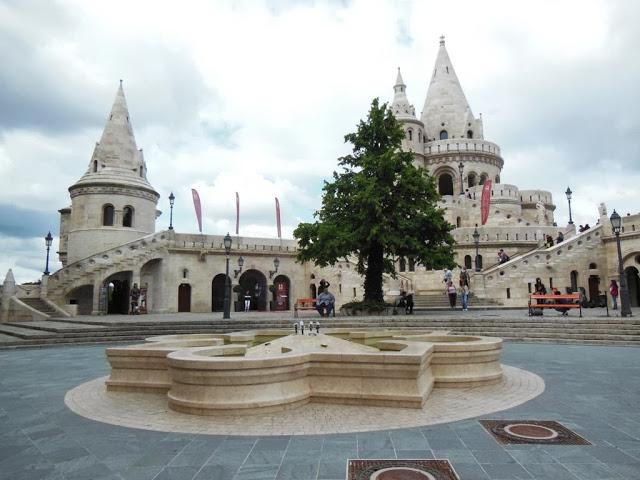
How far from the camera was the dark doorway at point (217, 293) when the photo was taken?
35125mm

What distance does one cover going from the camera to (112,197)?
33031 millimetres

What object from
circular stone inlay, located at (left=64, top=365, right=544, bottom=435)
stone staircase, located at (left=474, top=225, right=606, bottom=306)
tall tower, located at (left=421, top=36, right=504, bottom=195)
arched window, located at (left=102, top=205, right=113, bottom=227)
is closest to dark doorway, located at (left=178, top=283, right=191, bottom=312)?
arched window, located at (left=102, top=205, right=113, bottom=227)

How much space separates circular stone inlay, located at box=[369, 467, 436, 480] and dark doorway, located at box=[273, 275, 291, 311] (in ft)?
97.9

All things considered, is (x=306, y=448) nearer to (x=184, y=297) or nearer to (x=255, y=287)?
(x=184, y=297)

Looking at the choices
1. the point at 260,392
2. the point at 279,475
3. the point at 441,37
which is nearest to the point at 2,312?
the point at 260,392

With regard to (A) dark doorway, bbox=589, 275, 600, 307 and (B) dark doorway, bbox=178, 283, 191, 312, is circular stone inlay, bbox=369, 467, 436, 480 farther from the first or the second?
(B) dark doorway, bbox=178, 283, 191, 312

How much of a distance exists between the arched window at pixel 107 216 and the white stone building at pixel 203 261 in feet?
0.24

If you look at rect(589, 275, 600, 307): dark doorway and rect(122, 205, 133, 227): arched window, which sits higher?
rect(122, 205, 133, 227): arched window

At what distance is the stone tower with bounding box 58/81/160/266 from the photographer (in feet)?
107

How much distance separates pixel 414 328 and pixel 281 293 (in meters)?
19.1

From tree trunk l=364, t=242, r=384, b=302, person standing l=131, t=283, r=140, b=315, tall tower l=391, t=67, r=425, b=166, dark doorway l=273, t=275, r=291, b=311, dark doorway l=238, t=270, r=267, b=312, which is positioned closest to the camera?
tree trunk l=364, t=242, r=384, b=302

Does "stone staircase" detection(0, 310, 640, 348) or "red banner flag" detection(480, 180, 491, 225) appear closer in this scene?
"stone staircase" detection(0, 310, 640, 348)

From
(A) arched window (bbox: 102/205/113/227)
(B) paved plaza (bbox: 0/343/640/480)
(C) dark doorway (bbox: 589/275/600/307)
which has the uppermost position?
(A) arched window (bbox: 102/205/113/227)

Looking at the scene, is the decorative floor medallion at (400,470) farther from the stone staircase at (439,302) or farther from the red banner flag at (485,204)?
the red banner flag at (485,204)
